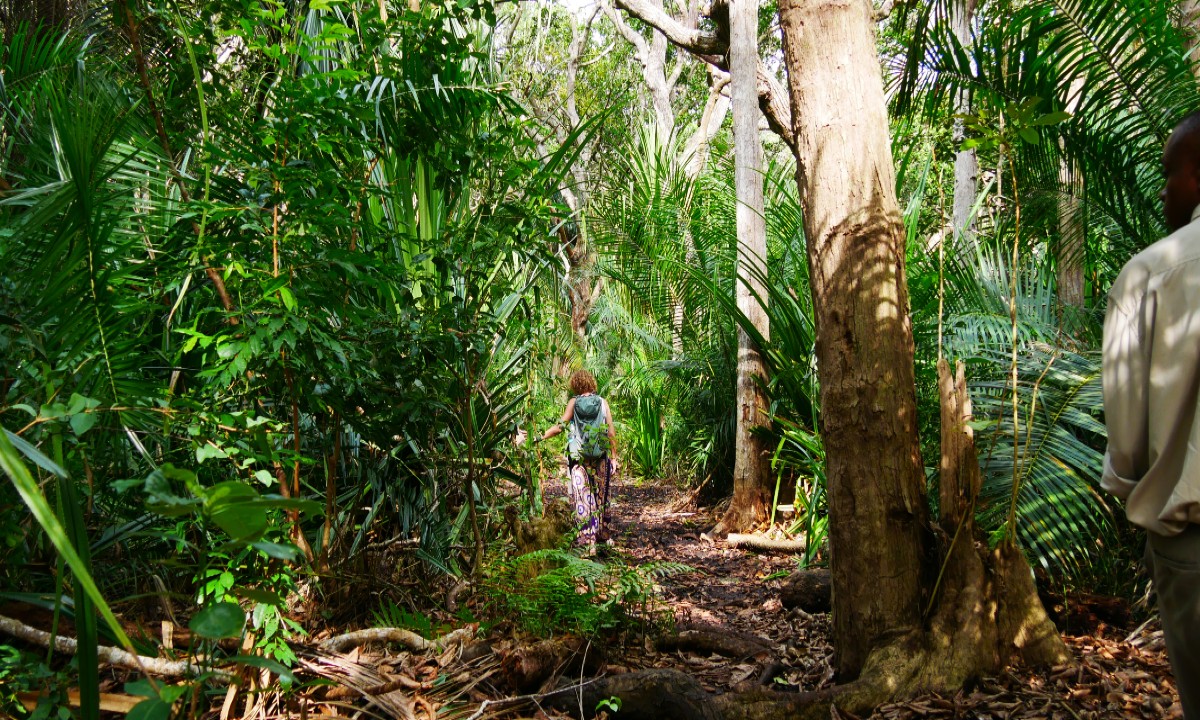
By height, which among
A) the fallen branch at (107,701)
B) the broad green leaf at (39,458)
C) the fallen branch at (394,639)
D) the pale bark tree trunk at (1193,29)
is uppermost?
the pale bark tree trunk at (1193,29)

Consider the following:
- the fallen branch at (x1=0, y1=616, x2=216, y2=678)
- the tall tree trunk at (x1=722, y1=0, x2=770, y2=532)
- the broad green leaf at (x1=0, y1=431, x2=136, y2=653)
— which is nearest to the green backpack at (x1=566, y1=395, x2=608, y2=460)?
the tall tree trunk at (x1=722, y1=0, x2=770, y2=532)

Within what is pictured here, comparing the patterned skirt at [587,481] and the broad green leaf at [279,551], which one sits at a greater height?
the broad green leaf at [279,551]

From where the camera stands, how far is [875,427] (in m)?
2.88

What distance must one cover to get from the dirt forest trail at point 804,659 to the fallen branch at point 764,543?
3.7 inches

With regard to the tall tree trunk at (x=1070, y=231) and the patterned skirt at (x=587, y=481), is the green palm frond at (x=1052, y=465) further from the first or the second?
the patterned skirt at (x=587, y=481)

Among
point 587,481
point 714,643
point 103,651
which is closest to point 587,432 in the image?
point 587,481

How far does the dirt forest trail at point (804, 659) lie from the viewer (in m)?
2.65

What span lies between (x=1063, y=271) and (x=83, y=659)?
537 cm

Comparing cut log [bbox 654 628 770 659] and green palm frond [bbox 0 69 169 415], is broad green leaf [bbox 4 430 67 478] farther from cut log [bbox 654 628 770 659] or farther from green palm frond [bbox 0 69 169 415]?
cut log [bbox 654 628 770 659]

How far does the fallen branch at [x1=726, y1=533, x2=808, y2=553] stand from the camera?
5839 mm

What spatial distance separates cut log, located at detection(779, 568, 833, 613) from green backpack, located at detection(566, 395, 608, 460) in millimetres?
2060

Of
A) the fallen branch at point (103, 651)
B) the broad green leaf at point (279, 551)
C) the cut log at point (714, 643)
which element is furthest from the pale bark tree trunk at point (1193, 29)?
the fallen branch at point (103, 651)

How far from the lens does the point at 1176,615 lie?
173cm

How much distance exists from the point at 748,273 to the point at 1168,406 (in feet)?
17.7
